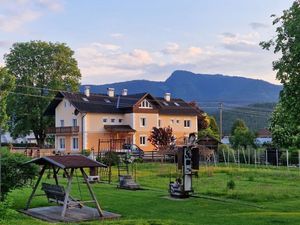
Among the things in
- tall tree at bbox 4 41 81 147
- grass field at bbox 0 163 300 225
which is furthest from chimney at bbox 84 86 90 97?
grass field at bbox 0 163 300 225

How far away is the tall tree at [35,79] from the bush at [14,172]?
4873cm

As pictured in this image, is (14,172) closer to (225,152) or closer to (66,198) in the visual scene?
(66,198)

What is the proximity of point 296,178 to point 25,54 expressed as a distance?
45.3m

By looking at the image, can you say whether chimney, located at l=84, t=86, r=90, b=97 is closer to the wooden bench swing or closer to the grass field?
the grass field

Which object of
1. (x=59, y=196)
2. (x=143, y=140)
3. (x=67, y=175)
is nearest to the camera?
(x=67, y=175)

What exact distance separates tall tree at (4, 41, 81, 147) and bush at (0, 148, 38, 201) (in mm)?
48734

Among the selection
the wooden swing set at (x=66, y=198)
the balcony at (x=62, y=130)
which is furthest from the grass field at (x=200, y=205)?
the balcony at (x=62, y=130)

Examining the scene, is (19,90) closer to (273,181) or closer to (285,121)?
(273,181)

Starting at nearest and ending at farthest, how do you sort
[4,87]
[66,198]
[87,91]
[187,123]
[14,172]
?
[66,198]
[14,172]
[4,87]
[87,91]
[187,123]

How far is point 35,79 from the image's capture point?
67812mm

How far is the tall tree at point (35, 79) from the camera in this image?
65938 mm

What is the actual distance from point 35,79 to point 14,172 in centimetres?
5216

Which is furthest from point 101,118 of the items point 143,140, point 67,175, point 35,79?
point 67,175

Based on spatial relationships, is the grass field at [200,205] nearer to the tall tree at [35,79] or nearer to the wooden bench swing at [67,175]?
the wooden bench swing at [67,175]
